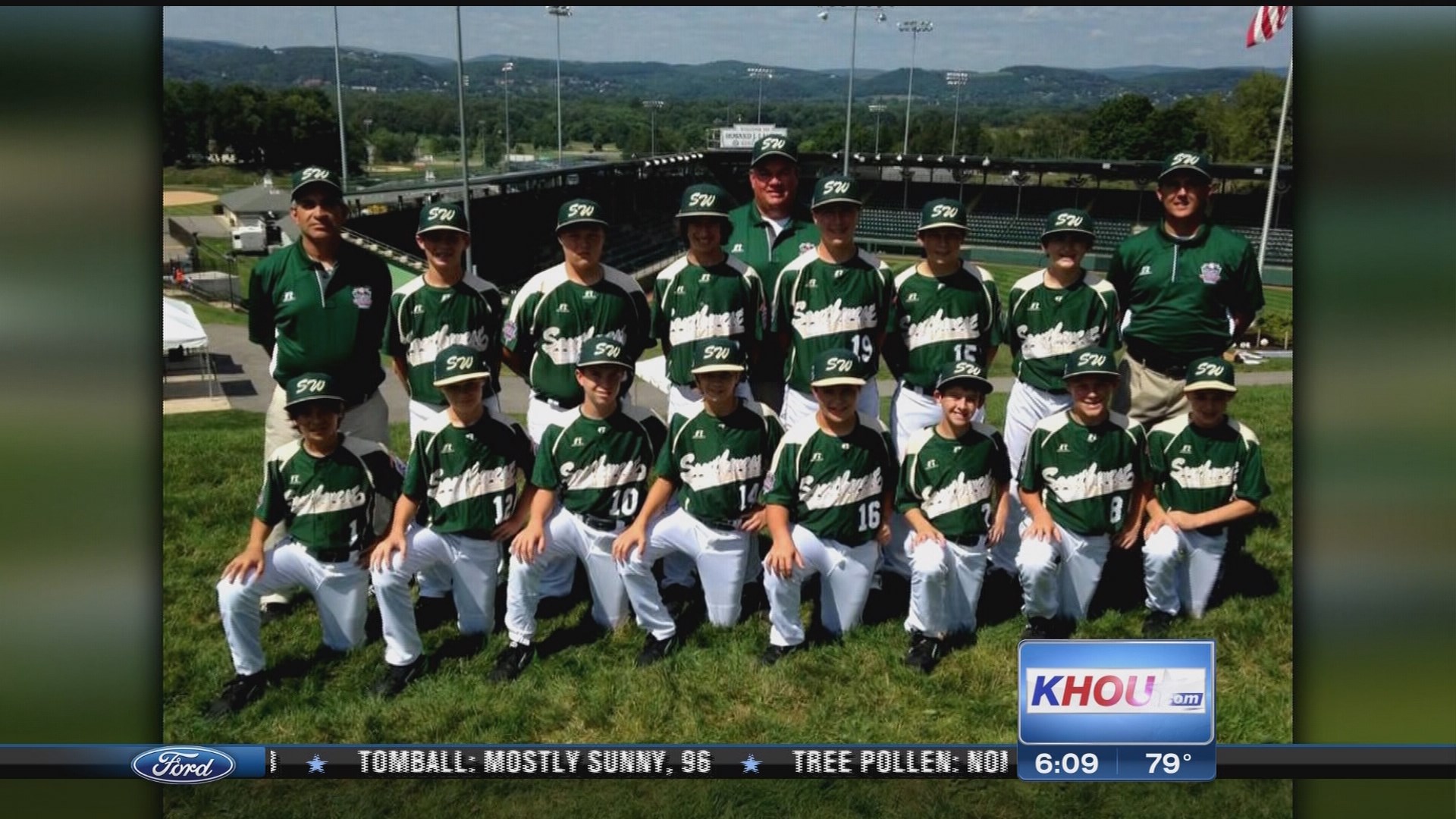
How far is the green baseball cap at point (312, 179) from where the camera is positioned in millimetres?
4582

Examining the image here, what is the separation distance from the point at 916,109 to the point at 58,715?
687cm

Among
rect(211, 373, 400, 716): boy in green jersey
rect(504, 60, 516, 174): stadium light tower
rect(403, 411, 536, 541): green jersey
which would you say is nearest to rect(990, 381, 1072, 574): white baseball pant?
rect(403, 411, 536, 541): green jersey

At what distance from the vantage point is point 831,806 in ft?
12.3

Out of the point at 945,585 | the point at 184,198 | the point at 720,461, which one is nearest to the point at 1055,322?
the point at 945,585

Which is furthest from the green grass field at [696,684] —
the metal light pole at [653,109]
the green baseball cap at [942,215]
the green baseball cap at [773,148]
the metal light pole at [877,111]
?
the metal light pole at [877,111]

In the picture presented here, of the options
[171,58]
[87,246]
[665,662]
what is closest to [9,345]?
[87,246]

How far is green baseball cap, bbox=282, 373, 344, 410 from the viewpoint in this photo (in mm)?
4309

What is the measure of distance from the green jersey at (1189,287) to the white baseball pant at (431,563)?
314 centimetres

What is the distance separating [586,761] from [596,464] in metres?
1.74

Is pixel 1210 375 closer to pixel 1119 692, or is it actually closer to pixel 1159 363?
pixel 1159 363

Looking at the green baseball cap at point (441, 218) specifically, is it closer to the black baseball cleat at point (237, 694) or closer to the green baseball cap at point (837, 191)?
the green baseball cap at point (837, 191)

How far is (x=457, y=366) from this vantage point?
4.38 metres

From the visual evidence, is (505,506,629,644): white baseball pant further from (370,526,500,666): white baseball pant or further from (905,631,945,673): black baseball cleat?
(905,631,945,673): black baseball cleat

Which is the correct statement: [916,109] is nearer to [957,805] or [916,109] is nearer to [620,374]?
[620,374]
